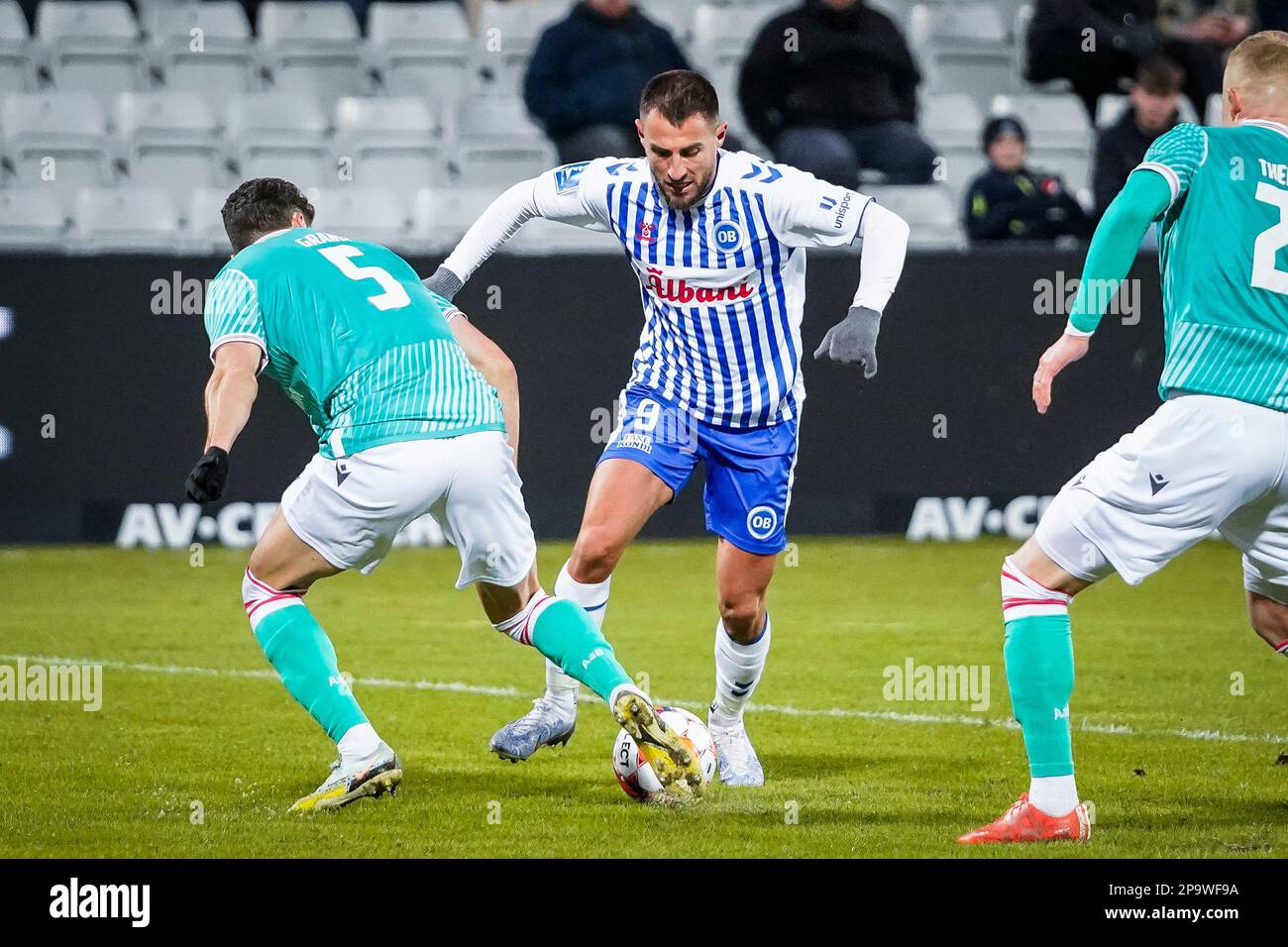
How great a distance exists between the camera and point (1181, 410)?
192 inches

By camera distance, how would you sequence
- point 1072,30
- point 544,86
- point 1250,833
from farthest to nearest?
point 1072,30 → point 544,86 → point 1250,833

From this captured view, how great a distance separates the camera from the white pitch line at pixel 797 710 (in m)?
6.80

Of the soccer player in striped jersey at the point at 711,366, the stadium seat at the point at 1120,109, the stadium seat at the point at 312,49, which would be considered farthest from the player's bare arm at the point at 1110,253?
the stadium seat at the point at 312,49

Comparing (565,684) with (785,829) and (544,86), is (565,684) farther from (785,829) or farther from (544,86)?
(544,86)

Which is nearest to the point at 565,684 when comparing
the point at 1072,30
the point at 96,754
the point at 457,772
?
the point at 457,772

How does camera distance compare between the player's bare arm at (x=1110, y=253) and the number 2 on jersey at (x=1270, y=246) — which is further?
the number 2 on jersey at (x=1270, y=246)

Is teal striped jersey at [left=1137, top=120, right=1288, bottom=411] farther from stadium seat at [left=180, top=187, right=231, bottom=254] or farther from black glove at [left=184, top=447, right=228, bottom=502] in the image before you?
stadium seat at [left=180, top=187, right=231, bottom=254]

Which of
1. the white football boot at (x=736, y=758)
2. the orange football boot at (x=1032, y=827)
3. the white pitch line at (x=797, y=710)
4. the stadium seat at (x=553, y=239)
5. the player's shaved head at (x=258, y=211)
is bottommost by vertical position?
the white pitch line at (x=797, y=710)

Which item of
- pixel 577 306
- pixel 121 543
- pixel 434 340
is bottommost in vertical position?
pixel 121 543

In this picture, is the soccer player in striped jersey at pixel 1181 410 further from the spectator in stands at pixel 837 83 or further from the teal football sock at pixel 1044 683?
the spectator in stands at pixel 837 83

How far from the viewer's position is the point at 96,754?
6.34 m

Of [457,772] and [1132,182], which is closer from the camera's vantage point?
[1132,182]

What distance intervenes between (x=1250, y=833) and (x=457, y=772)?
2.51m

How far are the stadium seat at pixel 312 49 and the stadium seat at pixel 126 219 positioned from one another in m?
2.00
